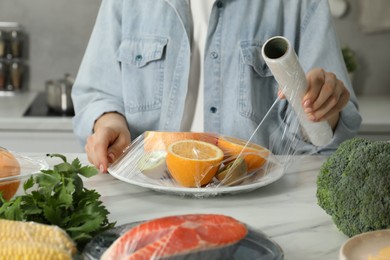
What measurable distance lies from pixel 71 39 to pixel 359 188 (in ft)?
7.44

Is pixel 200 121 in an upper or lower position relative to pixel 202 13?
lower

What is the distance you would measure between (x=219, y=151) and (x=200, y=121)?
57 cm

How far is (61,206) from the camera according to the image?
925 mm

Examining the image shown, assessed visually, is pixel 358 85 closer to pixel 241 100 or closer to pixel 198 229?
pixel 241 100

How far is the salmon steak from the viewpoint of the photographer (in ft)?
2.49

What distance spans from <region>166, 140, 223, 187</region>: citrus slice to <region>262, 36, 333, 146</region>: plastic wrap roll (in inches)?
6.1

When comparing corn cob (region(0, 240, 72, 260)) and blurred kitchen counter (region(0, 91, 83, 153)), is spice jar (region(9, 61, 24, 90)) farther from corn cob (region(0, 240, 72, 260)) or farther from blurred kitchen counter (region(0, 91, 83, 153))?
corn cob (region(0, 240, 72, 260))

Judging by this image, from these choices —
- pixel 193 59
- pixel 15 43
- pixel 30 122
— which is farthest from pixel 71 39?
pixel 193 59

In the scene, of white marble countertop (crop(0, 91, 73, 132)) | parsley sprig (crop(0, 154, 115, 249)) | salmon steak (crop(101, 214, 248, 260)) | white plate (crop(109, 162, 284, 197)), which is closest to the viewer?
salmon steak (crop(101, 214, 248, 260))

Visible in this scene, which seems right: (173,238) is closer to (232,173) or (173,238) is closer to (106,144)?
(232,173)

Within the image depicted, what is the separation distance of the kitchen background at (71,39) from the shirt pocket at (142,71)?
4.38 feet

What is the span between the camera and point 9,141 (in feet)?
8.19

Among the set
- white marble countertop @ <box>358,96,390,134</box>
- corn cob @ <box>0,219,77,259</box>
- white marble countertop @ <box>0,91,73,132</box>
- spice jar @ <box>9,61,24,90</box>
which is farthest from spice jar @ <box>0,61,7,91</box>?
corn cob @ <box>0,219,77,259</box>

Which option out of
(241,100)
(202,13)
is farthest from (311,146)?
(202,13)
